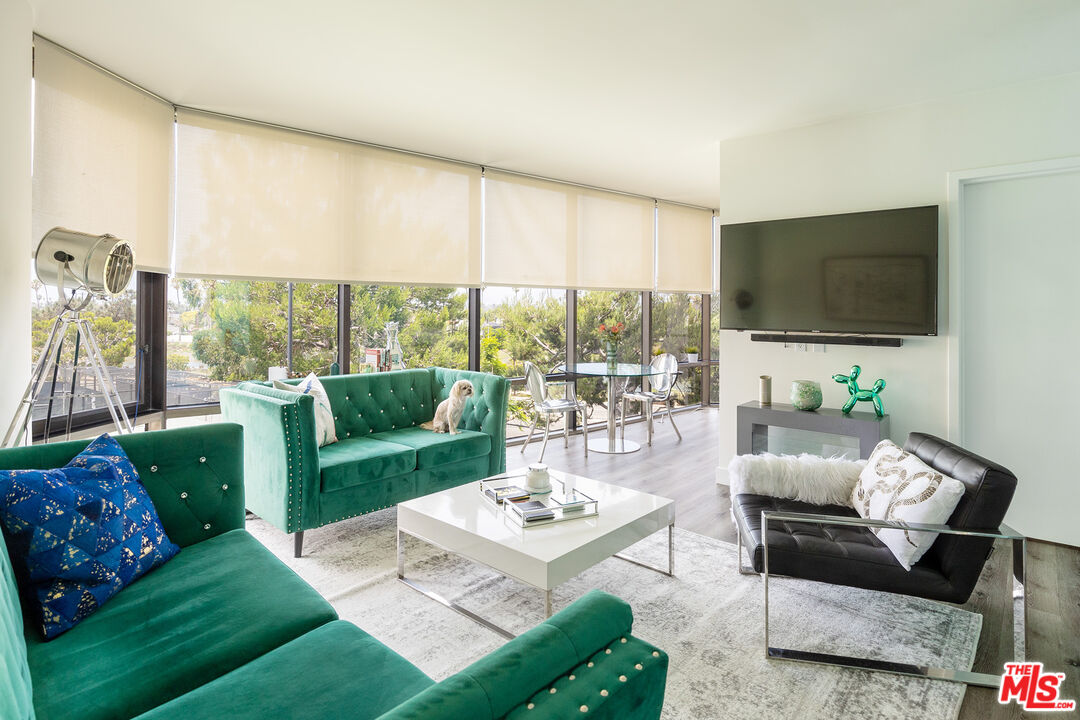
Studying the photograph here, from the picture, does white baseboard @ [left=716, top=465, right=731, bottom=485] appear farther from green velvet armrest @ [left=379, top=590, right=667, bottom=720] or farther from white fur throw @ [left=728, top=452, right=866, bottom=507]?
green velvet armrest @ [left=379, top=590, right=667, bottom=720]

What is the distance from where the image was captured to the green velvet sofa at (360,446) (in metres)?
2.97

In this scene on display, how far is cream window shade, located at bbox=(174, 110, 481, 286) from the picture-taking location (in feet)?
12.2

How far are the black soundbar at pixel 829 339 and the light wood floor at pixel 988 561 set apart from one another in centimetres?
117

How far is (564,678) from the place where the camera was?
881 mm

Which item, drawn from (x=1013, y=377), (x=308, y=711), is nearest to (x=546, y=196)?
(x=1013, y=377)

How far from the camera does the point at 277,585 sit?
1.76m

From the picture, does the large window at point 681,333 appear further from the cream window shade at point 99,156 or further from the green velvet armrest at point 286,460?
the cream window shade at point 99,156

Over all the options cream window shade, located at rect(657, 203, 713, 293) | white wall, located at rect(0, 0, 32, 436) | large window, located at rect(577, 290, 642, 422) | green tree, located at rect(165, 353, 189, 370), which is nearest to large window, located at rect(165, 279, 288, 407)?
green tree, located at rect(165, 353, 189, 370)

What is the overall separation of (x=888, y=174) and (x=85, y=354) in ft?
16.4

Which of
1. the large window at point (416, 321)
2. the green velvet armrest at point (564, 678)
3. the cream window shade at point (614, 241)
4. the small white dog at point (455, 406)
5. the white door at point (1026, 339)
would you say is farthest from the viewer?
the cream window shade at point (614, 241)

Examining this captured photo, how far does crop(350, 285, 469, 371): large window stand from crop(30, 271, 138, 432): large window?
146 cm

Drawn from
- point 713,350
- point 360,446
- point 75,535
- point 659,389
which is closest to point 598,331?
point 659,389

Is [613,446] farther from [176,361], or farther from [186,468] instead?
[186,468]

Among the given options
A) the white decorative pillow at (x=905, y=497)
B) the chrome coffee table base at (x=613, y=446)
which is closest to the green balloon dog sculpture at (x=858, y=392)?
the white decorative pillow at (x=905, y=497)
